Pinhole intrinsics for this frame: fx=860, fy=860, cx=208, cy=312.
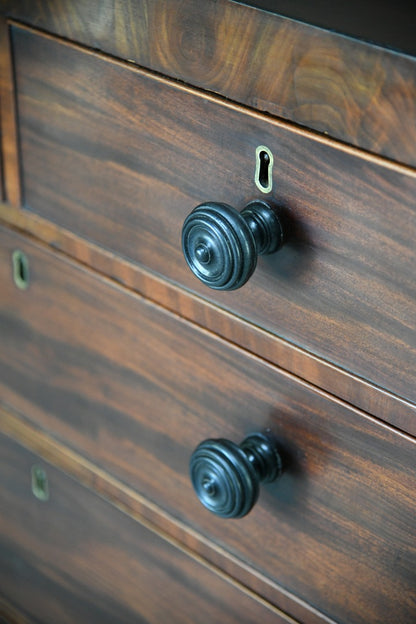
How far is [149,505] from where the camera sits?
2.09ft

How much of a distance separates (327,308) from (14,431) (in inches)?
14.9

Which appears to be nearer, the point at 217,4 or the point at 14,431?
the point at 217,4

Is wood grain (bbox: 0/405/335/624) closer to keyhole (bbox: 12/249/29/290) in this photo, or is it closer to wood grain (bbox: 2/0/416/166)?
keyhole (bbox: 12/249/29/290)

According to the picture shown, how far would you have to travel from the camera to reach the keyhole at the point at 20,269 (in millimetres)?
644

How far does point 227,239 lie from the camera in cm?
42

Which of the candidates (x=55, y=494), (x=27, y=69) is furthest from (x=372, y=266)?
(x=55, y=494)

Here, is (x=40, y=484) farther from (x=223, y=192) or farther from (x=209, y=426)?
(x=223, y=192)

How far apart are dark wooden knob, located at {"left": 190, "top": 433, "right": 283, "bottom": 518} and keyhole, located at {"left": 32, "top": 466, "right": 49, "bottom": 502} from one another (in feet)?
0.87

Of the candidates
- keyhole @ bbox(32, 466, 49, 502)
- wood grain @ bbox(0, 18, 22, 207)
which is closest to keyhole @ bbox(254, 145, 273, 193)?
wood grain @ bbox(0, 18, 22, 207)

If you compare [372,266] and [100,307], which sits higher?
[372,266]

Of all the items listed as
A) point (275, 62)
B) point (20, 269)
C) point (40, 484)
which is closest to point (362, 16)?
point (275, 62)

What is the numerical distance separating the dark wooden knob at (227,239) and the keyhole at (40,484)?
1.18 ft

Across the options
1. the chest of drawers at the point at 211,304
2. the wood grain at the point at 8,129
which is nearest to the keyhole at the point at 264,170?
the chest of drawers at the point at 211,304

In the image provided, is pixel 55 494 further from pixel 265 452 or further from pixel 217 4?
pixel 217 4
